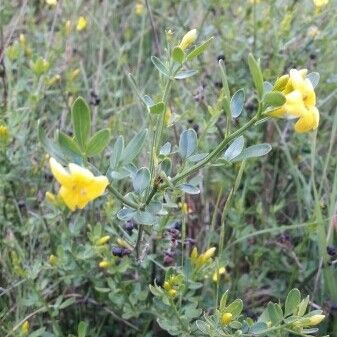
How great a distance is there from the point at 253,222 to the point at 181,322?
650 millimetres

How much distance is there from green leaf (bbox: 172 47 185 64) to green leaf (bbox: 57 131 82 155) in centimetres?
24

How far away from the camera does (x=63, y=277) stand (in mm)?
1473

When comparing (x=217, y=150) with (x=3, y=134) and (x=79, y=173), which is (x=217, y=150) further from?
(x=3, y=134)

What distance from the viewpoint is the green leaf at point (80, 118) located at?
2.72 feet

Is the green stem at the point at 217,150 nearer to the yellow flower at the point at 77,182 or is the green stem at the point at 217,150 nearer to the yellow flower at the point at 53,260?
the yellow flower at the point at 77,182

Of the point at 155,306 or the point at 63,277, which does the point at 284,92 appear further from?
the point at 63,277

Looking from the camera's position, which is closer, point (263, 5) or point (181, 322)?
point (181, 322)

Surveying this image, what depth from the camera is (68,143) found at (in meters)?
0.85

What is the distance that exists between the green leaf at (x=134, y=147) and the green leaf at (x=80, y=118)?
0.34ft

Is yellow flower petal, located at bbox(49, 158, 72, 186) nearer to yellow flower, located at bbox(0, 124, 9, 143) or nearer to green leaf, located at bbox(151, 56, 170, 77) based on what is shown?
green leaf, located at bbox(151, 56, 170, 77)

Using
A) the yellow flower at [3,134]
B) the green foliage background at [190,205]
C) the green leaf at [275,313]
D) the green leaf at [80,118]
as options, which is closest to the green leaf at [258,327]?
the green leaf at [275,313]

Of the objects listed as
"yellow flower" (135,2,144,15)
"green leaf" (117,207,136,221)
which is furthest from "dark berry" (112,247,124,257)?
"yellow flower" (135,2,144,15)

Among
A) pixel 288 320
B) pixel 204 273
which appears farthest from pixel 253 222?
pixel 288 320

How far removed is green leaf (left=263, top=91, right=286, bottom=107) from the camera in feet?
2.74
